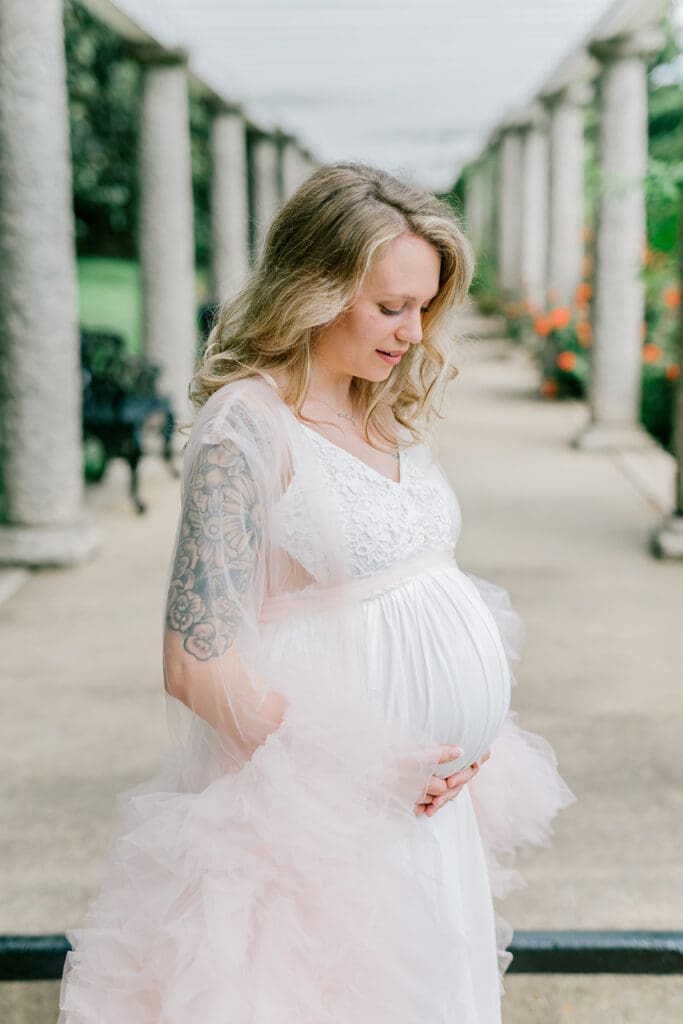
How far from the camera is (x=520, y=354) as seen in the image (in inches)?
768

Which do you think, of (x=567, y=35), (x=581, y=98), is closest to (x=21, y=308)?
(x=567, y=35)

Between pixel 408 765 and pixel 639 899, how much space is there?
161 centimetres

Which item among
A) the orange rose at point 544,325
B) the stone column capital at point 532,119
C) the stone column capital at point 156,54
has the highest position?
the stone column capital at point 532,119

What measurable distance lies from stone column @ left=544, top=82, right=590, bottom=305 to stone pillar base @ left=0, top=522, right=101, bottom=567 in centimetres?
966

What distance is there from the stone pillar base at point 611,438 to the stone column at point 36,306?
5225 mm

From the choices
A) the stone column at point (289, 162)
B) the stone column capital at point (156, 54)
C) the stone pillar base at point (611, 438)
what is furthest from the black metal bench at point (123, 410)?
the stone column at point (289, 162)

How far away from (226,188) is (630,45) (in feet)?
18.0

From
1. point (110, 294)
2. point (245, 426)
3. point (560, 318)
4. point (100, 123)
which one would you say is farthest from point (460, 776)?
point (110, 294)

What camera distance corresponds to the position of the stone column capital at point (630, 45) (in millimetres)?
9883

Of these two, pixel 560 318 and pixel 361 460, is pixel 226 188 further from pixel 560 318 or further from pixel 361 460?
pixel 361 460

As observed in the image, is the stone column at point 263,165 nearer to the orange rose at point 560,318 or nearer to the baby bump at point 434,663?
the orange rose at point 560,318

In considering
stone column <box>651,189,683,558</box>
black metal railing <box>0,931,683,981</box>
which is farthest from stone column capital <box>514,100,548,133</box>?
black metal railing <box>0,931,683,981</box>

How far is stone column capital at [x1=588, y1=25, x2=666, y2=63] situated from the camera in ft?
32.4

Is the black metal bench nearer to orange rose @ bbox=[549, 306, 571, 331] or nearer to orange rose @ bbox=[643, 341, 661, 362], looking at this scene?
orange rose @ bbox=[643, 341, 661, 362]
